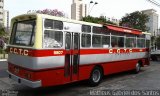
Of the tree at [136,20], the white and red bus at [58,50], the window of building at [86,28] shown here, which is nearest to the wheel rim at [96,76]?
the white and red bus at [58,50]

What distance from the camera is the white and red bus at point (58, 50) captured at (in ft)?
27.4

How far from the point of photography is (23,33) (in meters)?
9.22

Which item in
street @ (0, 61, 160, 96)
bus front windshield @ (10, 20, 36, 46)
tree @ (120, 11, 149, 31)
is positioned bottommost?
street @ (0, 61, 160, 96)

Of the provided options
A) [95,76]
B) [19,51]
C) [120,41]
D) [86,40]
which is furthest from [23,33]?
[120,41]

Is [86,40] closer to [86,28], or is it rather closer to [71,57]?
[86,28]

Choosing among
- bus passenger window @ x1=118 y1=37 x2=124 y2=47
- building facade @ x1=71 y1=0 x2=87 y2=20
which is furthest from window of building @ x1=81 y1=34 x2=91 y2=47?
building facade @ x1=71 y1=0 x2=87 y2=20

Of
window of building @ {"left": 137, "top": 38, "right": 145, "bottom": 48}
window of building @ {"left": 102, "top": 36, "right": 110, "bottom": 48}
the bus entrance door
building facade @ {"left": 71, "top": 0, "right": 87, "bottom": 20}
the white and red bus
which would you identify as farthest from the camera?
building facade @ {"left": 71, "top": 0, "right": 87, "bottom": 20}

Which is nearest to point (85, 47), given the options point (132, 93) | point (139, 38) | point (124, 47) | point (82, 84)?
point (82, 84)

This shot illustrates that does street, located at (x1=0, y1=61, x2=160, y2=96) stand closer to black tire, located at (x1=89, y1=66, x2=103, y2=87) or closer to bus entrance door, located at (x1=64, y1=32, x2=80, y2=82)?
black tire, located at (x1=89, y1=66, x2=103, y2=87)

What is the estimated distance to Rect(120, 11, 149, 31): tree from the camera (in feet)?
160

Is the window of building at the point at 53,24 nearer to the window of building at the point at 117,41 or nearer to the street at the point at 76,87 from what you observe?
the street at the point at 76,87

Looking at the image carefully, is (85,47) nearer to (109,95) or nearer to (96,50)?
(96,50)

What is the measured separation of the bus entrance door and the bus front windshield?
1450 mm

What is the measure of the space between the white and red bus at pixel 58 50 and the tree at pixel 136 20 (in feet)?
123
